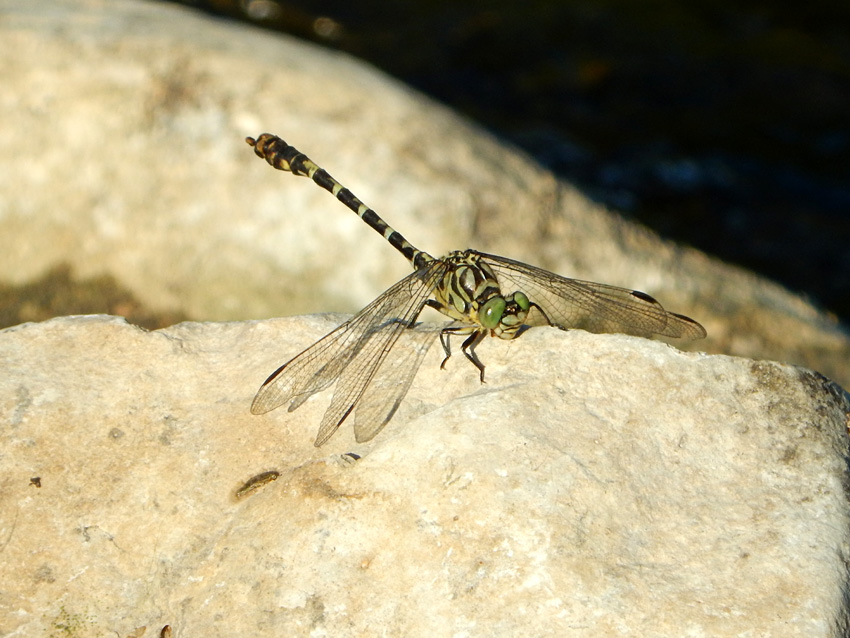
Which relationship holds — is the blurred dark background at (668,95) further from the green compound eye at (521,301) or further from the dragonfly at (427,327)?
the green compound eye at (521,301)

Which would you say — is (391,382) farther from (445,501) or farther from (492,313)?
(445,501)

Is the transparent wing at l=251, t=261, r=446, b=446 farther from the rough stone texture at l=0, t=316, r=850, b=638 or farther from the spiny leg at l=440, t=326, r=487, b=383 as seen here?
the spiny leg at l=440, t=326, r=487, b=383

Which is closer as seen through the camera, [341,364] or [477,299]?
[341,364]

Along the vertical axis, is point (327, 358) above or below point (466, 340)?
below

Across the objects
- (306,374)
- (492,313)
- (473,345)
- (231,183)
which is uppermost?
(492,313)

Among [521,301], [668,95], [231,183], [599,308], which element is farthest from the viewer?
[668,95]

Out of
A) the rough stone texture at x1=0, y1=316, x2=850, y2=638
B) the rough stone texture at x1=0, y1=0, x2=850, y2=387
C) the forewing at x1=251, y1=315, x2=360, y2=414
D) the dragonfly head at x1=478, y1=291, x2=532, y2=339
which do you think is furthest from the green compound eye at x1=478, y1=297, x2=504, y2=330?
the rough stone texture at x1=0, y1=0, x2=850, y2=387

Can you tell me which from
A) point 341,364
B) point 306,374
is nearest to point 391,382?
point 341,364
